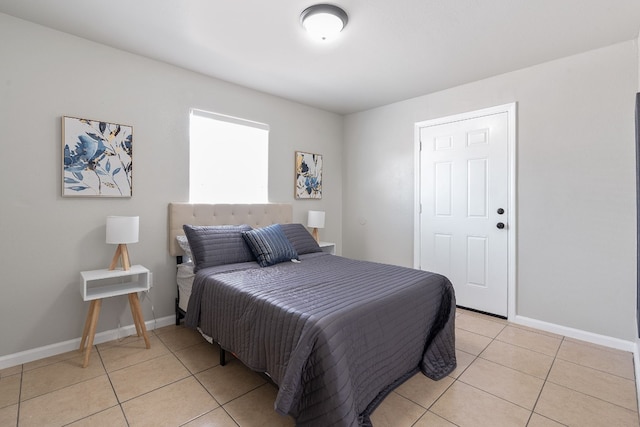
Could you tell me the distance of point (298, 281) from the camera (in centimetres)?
216

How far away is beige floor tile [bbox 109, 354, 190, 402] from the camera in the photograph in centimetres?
190

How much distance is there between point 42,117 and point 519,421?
3.73m

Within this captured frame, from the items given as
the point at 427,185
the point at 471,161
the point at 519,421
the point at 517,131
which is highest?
the point at 517,131

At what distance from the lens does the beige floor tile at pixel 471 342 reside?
8.10ft

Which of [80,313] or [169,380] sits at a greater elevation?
[80,313]

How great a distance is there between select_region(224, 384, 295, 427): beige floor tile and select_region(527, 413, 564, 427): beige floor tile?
129 centimetres

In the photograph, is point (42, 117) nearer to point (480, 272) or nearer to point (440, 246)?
point (440, 246)

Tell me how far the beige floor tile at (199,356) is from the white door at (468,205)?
101 inches

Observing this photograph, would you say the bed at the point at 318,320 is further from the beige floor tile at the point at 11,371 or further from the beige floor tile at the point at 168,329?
the beige floor tile at the point at 11,371

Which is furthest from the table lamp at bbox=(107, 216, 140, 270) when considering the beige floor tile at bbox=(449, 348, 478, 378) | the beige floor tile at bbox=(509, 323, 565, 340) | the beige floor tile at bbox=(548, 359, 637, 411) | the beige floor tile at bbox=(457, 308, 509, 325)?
the beige floor tile at bbox=(509, 323, 565, 340)

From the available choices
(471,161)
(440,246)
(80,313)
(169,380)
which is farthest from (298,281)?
(471,161)

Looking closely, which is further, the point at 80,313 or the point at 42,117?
the point at 80,313

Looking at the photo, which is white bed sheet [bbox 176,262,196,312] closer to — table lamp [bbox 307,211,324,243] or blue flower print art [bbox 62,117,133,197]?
blue flower print art [bbox 62,117,133,197]

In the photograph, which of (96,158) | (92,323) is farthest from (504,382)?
(96,158)
